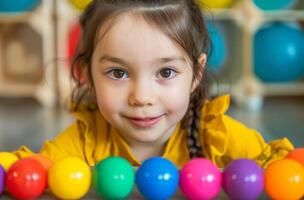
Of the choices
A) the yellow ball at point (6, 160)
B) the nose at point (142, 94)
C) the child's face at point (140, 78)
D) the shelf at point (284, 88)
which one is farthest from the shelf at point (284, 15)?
the yellow ball at point (6, 160)

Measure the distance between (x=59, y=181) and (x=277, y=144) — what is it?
0.47 metres

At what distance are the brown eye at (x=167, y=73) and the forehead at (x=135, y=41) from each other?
1.0 inches

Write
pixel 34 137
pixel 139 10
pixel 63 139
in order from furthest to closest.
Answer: pixel 34 137 → pixel 63 139 → pixel 139 10

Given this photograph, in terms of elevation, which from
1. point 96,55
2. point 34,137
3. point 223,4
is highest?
point 96,55

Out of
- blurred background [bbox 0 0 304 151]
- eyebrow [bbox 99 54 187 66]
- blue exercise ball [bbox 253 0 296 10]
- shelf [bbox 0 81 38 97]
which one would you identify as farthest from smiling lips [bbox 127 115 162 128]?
shelf [bbox 0 81 38 97]

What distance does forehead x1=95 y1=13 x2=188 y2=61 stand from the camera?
0.98 m

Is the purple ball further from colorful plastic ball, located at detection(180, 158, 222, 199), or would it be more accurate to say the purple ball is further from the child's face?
the child's face

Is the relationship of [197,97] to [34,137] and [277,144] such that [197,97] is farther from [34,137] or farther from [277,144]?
[34,137]

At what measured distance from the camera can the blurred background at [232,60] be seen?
2.48 meters

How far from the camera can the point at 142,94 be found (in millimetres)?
979

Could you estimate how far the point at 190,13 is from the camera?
112 cm

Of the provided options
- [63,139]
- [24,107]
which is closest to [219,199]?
[63,139]

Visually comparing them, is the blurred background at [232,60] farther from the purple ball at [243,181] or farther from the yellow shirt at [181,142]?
the purple ball at [243,181]

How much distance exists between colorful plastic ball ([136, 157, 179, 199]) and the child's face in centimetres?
20
